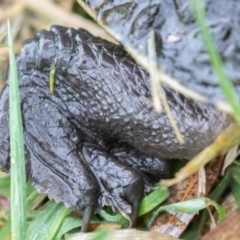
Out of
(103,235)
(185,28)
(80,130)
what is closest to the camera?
(103,235)

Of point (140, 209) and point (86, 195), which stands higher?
point (86, 195)

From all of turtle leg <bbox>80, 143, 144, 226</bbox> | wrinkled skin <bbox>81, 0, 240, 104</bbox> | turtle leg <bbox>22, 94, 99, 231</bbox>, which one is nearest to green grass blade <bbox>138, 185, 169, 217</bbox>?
turtle leg <bbox>80, 143, 144, 226</bbox>

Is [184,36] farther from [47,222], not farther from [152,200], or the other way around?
[47,222]

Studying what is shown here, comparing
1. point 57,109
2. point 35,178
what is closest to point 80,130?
point 57,109

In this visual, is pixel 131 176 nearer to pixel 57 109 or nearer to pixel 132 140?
pixel 132 140

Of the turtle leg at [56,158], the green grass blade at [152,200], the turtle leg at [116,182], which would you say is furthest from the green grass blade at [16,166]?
the green grass blade at [152,200]

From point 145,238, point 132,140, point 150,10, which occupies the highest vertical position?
point 150,10

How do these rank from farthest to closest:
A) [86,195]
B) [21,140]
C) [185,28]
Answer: [86,195] → [21,140] → [185,28]
